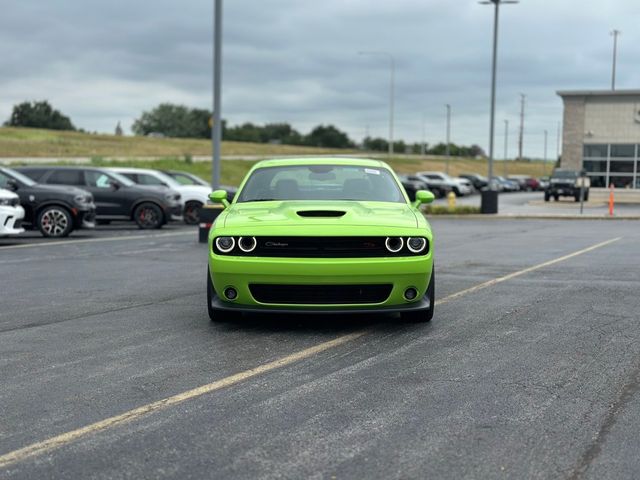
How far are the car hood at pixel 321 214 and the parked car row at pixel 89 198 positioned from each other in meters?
9.66

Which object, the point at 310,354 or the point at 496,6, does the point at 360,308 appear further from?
the point at 496,6

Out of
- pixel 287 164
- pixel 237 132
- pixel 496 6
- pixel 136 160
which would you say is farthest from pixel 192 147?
pixel 287 164

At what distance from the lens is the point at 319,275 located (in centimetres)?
670

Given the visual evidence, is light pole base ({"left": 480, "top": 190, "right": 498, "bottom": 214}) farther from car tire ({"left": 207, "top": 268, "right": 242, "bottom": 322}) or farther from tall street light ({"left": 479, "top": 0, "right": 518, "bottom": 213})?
car tire ({"left": 207, "top": 268, "right": 242, "bottom": 322})

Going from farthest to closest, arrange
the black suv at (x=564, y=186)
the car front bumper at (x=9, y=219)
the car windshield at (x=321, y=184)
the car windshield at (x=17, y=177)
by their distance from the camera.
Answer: the black suv at (x=564, y=186) < the car windshield at (x=17, y=177) < the car front bumper at (x=9, y=219) < the car windshield at (x=321, y=184)

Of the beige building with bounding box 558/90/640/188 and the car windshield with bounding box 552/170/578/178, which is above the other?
the beige building with bounding box 558/90/640/188

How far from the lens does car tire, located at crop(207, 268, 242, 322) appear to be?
7312 millimetres

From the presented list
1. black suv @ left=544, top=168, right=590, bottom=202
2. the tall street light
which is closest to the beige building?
black suv @ left=544, top=168, right=590, bottom=202

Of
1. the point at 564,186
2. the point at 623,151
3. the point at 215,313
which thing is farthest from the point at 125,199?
the point at 623,151

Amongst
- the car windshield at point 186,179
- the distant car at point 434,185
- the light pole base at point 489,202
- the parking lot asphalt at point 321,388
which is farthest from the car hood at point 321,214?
the distant car at point 434,185

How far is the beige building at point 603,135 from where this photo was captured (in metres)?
48.2

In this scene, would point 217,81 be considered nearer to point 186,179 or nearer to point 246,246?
point 186,179

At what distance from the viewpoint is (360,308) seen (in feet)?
22.6

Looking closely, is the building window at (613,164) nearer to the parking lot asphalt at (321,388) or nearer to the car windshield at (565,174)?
the car windshield at (565,174)
